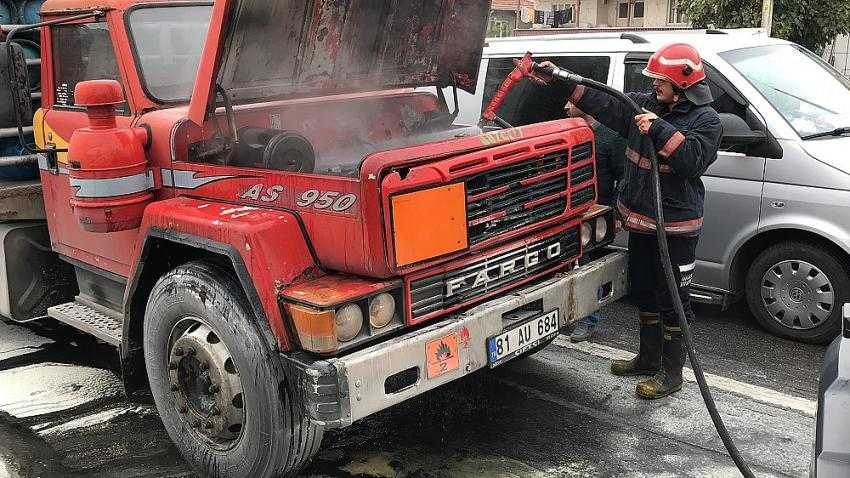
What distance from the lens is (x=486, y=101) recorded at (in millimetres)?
6312

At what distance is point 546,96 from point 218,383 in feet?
11.5

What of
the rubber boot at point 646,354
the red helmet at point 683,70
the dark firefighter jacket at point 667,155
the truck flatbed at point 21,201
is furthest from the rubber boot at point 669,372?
the truck flatbed at point 21,201

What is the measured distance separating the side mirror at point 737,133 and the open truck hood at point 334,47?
1.60 m

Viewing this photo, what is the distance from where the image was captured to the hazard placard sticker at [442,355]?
3.14m

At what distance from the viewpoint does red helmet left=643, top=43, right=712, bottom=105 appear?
4055 millimetres

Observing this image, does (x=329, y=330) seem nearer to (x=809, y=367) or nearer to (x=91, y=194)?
(x=91, y=194)

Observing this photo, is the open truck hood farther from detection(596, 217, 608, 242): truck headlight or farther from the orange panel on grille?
detection(596, 217, 608, 242): truck headlight

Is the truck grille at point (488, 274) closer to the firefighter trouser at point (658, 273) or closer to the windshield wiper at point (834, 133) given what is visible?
the firefighter trouser at point (658, 273)

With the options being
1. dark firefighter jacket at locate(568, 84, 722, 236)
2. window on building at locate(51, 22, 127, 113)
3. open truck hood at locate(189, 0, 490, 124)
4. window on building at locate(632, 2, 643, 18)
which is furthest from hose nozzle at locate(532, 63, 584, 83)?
window on building at locate(632, 2, 643, 18)

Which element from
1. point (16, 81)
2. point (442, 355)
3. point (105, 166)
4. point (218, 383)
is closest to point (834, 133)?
point (442, 355)

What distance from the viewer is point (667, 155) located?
12.8 feet

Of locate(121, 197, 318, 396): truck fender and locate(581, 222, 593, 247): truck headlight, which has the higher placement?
locate(121, 197, 318, 396): truck fender

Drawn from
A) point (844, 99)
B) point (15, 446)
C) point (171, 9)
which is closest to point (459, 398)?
point (15, 446)

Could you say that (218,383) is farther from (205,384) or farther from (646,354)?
(646,354)
